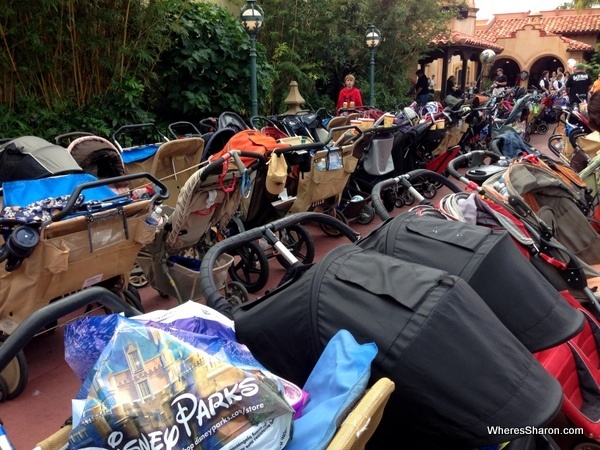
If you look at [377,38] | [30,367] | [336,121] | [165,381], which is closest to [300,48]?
[377,38]

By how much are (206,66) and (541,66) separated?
27502 mm

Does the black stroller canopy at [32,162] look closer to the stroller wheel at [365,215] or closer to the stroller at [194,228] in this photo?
the stroller at [194,228]

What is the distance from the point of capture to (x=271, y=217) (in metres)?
5.21

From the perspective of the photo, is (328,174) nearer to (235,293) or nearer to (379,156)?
(379,156)

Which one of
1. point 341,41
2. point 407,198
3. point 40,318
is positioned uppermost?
point 341,41

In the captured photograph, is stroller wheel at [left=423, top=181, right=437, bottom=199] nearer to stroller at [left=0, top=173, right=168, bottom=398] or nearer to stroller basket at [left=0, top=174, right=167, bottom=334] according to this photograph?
stroller at [left=0, top=173, right=168, bottom=398]

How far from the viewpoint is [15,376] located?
10.5 ft

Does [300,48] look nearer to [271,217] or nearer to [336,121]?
[336,121]

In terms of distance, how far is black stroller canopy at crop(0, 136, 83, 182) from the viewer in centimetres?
388

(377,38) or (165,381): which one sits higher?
(377,38)

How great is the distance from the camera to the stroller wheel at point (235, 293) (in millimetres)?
4145

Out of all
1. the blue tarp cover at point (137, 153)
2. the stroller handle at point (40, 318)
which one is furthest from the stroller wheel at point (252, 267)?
the stroller handle at point (40, 318)

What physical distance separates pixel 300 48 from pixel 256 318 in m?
12.4

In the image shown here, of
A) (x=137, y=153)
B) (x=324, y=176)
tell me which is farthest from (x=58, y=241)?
(x=324, y=176)
